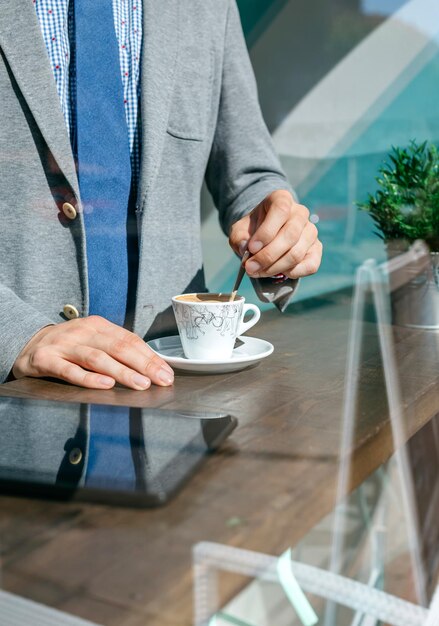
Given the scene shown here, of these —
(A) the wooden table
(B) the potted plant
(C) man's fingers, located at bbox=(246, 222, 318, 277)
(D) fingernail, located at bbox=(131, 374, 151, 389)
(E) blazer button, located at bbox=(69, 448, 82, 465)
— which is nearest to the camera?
(A) the wooden table

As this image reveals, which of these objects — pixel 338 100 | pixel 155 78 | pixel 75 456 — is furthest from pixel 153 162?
pixel 338 100

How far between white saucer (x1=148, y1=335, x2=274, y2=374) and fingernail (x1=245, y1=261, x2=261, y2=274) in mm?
99

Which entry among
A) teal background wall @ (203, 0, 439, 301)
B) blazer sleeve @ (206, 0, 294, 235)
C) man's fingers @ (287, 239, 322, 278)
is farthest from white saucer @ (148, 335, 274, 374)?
teal background wall @ (203, 0, 439, 301)

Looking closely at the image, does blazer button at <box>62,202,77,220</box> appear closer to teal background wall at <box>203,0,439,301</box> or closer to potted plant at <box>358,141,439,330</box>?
potted plant at <box>358,141,439,330</box>

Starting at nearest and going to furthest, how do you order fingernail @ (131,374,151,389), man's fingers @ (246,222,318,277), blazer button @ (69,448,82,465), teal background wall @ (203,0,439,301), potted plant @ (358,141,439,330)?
blazer button @ (69,448,82,465)
fingernail @ (131,374,151,389)
man's fingers @ (246,222,318,277)
potted plant @ (358,141,439,330)
teal background wall @ (203,0,439,301)

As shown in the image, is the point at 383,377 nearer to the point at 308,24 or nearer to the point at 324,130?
the point at 324,130

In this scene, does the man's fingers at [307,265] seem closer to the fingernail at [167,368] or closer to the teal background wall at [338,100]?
the fingernail at [167,368]

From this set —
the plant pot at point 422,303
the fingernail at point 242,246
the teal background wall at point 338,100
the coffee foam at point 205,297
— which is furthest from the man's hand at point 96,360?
the teal background wall at point 338,100

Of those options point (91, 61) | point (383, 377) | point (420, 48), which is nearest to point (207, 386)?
point (383, 377)

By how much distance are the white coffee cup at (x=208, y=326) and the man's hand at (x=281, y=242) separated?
95 millimetres

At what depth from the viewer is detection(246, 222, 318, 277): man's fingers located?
0.97 metres

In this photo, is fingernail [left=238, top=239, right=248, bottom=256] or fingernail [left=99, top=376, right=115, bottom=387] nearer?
fingernail [left=99, top=376, right=115, bottom=387]

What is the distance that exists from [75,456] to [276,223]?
502 mm

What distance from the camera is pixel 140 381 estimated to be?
805 mm
